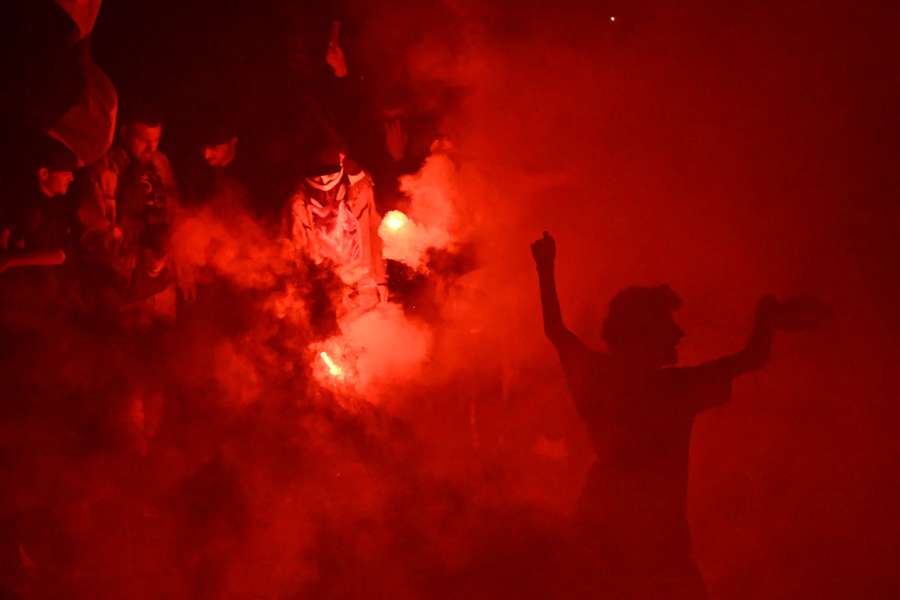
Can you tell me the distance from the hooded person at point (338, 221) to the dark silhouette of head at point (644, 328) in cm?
219

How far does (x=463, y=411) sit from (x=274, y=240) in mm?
1741

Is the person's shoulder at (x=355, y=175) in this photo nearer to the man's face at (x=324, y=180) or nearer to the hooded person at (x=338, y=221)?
the hooded person at (x=338, y=221)

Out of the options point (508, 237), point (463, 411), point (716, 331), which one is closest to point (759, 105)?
point (716, 331)

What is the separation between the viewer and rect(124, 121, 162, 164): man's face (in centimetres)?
474

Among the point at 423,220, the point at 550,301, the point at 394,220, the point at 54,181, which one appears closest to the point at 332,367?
the point at 394,220

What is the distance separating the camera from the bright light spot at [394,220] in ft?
18.7

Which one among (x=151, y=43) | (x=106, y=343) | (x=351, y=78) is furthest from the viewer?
(x=351, y=78)

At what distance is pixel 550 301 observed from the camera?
371cm

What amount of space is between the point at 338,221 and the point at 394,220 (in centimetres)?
44

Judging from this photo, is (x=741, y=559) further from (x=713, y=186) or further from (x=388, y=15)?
(x=388, y=15)

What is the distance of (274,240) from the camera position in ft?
18.0

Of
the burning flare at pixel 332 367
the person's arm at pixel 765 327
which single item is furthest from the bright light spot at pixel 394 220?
the person's arm at pixel 765 327

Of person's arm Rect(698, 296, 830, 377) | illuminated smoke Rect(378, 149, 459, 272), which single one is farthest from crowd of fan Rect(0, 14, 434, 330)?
person's arm Rect(698, 296, 830, 377)

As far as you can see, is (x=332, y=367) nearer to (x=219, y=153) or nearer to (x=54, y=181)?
(x=219, y=153)
